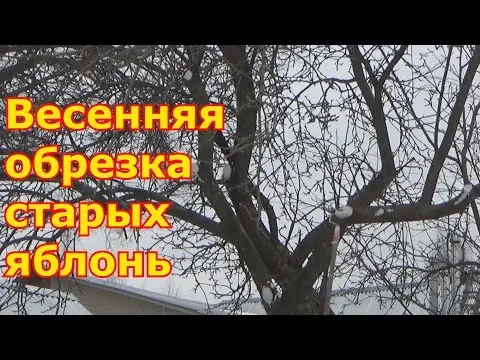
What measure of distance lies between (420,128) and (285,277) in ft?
4.33

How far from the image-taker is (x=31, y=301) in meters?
4.75

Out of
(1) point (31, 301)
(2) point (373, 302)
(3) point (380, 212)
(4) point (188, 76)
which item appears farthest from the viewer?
(2) point (373, 302)

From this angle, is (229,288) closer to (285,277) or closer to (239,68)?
(285,277)

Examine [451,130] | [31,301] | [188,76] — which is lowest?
[31,301]

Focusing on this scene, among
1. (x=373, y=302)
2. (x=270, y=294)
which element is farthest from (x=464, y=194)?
(x=270, y=294)

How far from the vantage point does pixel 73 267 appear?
14.2ft

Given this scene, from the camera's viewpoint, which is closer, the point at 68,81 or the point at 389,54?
the point at 68,81

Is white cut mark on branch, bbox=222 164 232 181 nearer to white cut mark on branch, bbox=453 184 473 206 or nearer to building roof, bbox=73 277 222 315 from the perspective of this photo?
building roof, bbox=73 277 222 315

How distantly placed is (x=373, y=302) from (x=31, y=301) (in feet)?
7.33

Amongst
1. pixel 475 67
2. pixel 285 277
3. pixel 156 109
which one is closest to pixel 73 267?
pixel 156 109

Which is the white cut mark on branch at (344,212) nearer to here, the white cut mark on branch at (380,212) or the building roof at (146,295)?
the white cut mark on branch at (380,212)

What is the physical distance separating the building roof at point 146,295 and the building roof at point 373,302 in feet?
0.98

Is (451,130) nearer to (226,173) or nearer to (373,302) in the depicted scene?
(373,302)

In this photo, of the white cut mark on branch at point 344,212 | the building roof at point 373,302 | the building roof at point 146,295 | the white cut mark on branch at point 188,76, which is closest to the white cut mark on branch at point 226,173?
the white cut mark on branch at point 188,76
